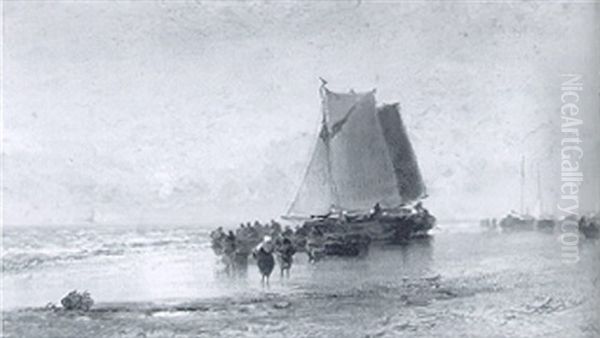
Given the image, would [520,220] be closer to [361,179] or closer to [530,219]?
[530,219]

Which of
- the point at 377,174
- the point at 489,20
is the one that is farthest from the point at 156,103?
the point at 489,20

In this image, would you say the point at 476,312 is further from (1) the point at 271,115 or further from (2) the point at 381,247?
(1) the point at 271,115

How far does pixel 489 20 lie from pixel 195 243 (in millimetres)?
988

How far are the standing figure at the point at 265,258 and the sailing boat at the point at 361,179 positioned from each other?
0.31 ft

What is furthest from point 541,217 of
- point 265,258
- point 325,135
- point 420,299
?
point 265,258

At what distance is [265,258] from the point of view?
2363 mm

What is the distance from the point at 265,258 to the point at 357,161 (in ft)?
1.19

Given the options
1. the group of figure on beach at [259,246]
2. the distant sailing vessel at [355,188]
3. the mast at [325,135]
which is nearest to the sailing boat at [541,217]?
the distant sailing vessel at [355,188]

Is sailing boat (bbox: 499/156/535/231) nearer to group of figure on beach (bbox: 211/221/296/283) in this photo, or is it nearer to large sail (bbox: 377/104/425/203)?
large sail (bbox: 377/104/425/203)

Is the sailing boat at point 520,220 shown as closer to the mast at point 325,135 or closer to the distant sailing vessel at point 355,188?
the distant sailing vessel at point 355,188

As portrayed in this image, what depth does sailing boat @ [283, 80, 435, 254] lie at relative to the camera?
2.38 meters

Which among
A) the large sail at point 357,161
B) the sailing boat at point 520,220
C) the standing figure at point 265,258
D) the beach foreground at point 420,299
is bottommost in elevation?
the beach foreground at point 420,299

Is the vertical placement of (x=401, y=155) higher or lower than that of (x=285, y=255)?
higher

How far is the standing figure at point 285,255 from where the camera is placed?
2.37 m
